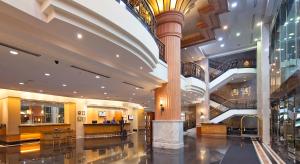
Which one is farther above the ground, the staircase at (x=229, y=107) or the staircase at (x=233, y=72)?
the staircase at (x=233, y=72)

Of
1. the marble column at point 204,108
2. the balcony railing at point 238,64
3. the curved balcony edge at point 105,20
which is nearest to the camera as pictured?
the curved balcony edge at point 105,20

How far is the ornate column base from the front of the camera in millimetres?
9914

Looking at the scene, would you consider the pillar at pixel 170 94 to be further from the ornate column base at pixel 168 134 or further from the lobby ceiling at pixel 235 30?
the lobby ceiling at pixel 235 30

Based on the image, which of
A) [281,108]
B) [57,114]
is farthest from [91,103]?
[281,108]

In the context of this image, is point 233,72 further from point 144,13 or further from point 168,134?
point 144,13

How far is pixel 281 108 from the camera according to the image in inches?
450

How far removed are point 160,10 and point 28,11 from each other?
7482 millimetres

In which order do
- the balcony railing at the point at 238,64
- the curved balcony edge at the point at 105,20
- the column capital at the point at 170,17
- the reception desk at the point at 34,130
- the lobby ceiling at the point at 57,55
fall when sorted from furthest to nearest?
the balcony railing at the point at 238,64 < the reception desk at the point at 34,130 < the column capital at the point at 170,17 < the lobby ceiling at the point at 57,55 < the curved balcony edge at the point at 105,20

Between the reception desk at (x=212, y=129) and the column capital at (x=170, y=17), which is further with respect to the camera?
the reception desk at (x=212, y=129)

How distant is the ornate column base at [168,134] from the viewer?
9.91 metres

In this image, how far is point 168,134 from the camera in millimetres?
10016

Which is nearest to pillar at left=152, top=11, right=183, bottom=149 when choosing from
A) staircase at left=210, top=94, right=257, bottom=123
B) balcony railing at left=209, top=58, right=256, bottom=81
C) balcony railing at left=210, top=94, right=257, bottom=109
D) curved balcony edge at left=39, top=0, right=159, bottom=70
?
curved balcony edge at left=39, top=0, right=159, bottom=70

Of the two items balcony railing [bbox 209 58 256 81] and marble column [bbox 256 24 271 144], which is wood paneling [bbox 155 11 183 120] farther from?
balcony railing [bbox 209 58 256 81]

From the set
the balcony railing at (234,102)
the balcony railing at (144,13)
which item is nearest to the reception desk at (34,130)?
the balcony railing at (144,13)
